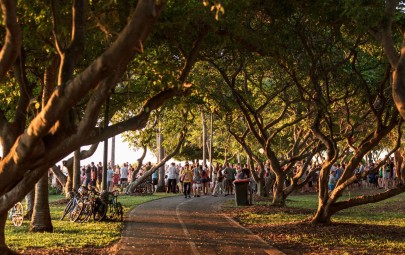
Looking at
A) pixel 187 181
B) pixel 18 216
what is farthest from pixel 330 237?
pixel 187 181

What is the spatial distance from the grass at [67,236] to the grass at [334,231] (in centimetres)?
363

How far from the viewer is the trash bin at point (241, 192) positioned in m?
24.3

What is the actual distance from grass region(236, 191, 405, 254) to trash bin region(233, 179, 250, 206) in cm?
266

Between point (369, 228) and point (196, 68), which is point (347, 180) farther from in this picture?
point (196, 68)

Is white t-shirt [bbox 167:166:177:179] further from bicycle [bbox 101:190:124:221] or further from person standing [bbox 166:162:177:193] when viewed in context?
bicycle [bbox 101:190:124:221]

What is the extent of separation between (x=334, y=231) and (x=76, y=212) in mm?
7186

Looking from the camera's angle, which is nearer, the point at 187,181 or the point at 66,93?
the point at 66,93

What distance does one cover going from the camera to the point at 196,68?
2311 cm

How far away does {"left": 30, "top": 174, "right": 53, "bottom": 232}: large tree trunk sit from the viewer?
15203mm

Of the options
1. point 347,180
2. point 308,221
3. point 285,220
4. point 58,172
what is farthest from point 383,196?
point 58,172

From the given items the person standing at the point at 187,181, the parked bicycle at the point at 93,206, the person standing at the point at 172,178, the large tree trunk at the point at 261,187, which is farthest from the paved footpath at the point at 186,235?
the person standing at the point at 172,178

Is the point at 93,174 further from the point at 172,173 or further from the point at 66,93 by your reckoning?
the point at 66,93

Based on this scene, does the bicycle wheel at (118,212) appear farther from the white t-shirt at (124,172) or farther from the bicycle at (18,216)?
the white t-shirt at (124,172)

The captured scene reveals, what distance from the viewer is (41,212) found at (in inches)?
601
